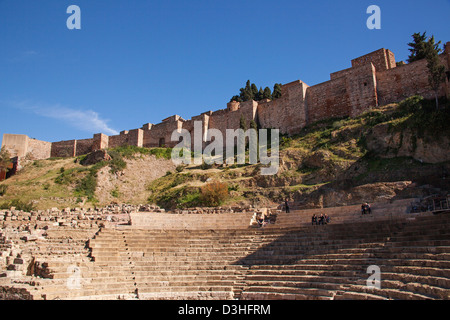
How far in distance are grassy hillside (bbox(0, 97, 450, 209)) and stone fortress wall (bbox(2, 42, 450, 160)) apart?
149cm

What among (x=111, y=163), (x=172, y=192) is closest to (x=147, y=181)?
(x=111, y=163)

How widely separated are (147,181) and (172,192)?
18.1ft

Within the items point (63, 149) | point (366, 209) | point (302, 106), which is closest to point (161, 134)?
point (63, 149)

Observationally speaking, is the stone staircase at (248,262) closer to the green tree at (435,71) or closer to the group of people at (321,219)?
the group of people at (321,219)

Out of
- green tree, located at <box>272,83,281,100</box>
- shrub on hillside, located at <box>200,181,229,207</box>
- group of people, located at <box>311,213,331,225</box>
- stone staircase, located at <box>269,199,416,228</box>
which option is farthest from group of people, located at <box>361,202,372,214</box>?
green tree, located at <box>272,83,281,100</box>

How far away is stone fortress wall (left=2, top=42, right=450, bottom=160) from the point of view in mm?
24547

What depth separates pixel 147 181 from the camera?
97.5 feet

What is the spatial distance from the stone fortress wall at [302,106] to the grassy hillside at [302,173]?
58.6 inches

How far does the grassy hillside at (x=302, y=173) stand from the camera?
17922mm

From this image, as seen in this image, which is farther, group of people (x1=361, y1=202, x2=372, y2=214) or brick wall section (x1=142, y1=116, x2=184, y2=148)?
brick wall section (x1=142, y1=116, x2=184, y2=148)

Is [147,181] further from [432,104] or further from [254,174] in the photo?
[432,104]

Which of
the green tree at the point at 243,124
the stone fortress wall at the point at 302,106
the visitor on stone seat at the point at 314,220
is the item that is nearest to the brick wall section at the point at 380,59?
the stone fortress wall at the point at 302,106

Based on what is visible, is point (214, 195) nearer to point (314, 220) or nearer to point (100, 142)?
point (314, 220)

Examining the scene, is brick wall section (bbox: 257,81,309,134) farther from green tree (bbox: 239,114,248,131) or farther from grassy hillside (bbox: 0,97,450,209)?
green tree (bbox: 239,114,248,131)
